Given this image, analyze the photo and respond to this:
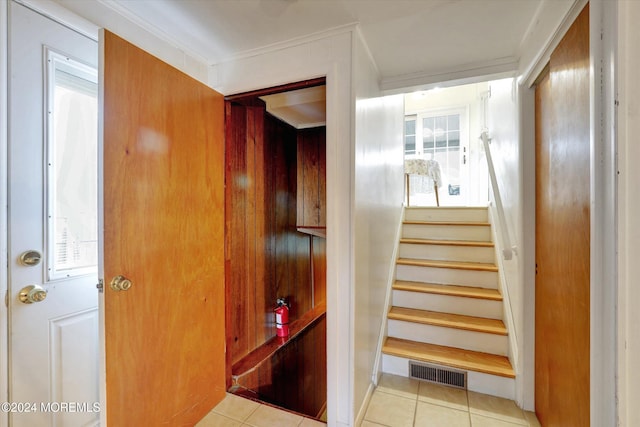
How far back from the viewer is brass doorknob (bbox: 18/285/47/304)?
109cm

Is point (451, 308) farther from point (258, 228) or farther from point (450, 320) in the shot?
point (258, 228)

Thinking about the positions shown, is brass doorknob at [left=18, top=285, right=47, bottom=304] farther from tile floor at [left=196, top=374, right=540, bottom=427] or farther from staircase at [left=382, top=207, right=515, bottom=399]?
staircase at [left=382, top=207, right=515, bottom=399]

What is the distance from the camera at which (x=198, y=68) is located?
1.77m

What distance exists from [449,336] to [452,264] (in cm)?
65

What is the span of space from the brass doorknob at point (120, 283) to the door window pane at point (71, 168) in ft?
1.02

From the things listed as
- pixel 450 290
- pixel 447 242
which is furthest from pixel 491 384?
pixel 447 242

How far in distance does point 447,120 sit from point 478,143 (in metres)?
0.66

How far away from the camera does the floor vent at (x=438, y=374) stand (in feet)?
6.18

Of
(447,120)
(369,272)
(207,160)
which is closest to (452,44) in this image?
(369,272)

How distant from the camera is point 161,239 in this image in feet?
4.47

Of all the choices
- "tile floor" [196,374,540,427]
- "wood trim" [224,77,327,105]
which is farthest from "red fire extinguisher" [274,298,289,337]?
"wood trim" [224,77,327,105]

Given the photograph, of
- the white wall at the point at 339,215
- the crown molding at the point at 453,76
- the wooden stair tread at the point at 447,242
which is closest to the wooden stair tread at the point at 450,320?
the wooden stair tread at the point at 447,242

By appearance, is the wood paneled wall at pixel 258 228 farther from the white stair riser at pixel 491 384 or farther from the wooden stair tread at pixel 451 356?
the white stair riser at pixel 491 384
